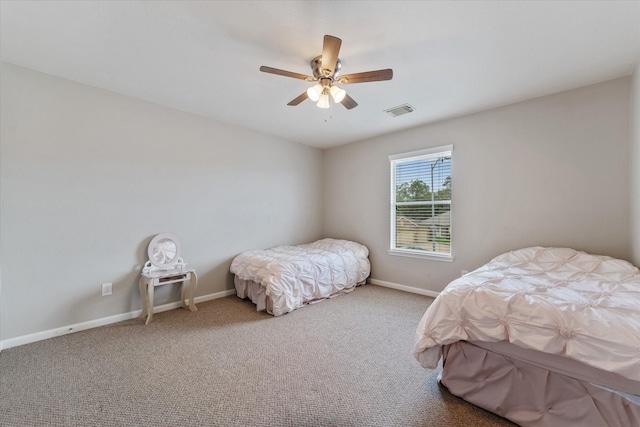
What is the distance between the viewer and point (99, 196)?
109 inches

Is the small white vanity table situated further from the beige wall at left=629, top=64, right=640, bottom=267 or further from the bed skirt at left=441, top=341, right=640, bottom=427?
the beige wall at left=629, top=64, right=640, bottom=267

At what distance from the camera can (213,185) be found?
3674 millimetres

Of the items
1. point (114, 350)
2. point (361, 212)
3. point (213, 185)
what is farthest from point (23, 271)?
point (361, 212)

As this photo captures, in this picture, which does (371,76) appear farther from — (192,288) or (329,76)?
(192,288)

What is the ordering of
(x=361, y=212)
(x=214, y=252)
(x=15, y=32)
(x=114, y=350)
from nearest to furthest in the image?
(x=15, y=32), (x=114, y=350), (x=214, y=252), (x=361, y=212)

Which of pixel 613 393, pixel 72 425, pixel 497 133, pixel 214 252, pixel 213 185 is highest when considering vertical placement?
pixel 497 133

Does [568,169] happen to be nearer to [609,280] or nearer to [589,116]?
[589,116]

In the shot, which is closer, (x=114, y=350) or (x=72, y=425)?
(x=72, y=425)

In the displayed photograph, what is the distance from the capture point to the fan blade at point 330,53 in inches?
66.2

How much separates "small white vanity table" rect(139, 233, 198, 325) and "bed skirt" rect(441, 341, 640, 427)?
9.47 ft

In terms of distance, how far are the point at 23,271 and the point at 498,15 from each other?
449 centimetres

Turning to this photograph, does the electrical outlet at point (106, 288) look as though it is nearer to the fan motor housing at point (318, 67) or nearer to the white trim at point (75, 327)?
the white trim at point (75, 327)

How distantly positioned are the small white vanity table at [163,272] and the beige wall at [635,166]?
179 inches

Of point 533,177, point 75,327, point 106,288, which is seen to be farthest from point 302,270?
point 533,177
